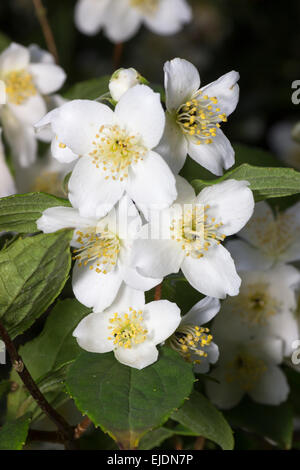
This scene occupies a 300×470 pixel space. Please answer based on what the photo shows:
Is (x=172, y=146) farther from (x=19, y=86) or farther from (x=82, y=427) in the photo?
(x=19, y=86)

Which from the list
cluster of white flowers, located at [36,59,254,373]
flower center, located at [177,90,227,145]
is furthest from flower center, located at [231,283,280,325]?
flower center, located at [177,90,227,145]

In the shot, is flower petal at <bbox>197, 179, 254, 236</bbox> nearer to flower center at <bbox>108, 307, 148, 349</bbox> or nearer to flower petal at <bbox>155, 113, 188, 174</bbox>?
flower petal at <bbox>155, 113, 188, 174</bbox>

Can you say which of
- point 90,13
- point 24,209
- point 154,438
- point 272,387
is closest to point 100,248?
point 24,209

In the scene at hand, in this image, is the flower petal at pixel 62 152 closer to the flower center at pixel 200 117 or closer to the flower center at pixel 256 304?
the flower center at pixel 200 117

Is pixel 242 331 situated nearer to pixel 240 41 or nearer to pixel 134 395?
pixel 134 395

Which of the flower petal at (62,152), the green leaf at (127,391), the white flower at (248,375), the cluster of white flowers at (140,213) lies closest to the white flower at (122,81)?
the cluster of white flowers at (140,213)

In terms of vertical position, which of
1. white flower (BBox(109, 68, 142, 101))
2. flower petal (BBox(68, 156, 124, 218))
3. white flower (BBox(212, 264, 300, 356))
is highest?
white flower (BBox(109, 68, 142, 101))

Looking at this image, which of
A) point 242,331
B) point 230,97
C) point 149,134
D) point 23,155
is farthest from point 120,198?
point 23,155
